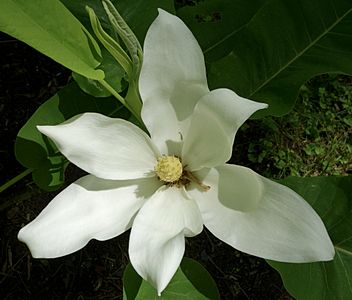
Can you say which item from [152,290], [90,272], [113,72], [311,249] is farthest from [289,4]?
[90,272]

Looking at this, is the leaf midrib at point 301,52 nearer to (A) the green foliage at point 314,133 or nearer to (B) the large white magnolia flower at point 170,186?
(B) the large white magnolia flower at point 170,186

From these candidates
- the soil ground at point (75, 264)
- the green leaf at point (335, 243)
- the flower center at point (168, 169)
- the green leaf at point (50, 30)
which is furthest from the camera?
the soil ground at point (75, 264)

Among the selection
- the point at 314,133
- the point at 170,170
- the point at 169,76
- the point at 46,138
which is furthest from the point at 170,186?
the point at 314,133

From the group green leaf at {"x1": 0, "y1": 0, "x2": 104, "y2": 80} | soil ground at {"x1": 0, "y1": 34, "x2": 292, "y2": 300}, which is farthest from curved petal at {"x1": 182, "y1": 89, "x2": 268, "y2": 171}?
soil ground at {"x1": 0, "y1": 34, "x2": 292, "y2": 300}

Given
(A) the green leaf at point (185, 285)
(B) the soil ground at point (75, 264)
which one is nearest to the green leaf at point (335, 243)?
(A) the green leaf at point (185, 285)

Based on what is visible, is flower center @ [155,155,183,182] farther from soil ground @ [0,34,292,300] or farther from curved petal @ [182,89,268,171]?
soil ground @ [0,34,292,300]

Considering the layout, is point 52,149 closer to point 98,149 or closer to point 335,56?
point 98,149

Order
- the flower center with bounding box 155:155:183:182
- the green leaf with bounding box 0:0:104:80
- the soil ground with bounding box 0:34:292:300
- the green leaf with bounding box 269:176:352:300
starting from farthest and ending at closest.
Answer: the soil ground with bounding box 0:34:292:300 → the green leaf with bounding box 269:176:352:300 → the flower center with bounding box 155:155:183:182 → the green leaf with bounding box 0:0:104:80
